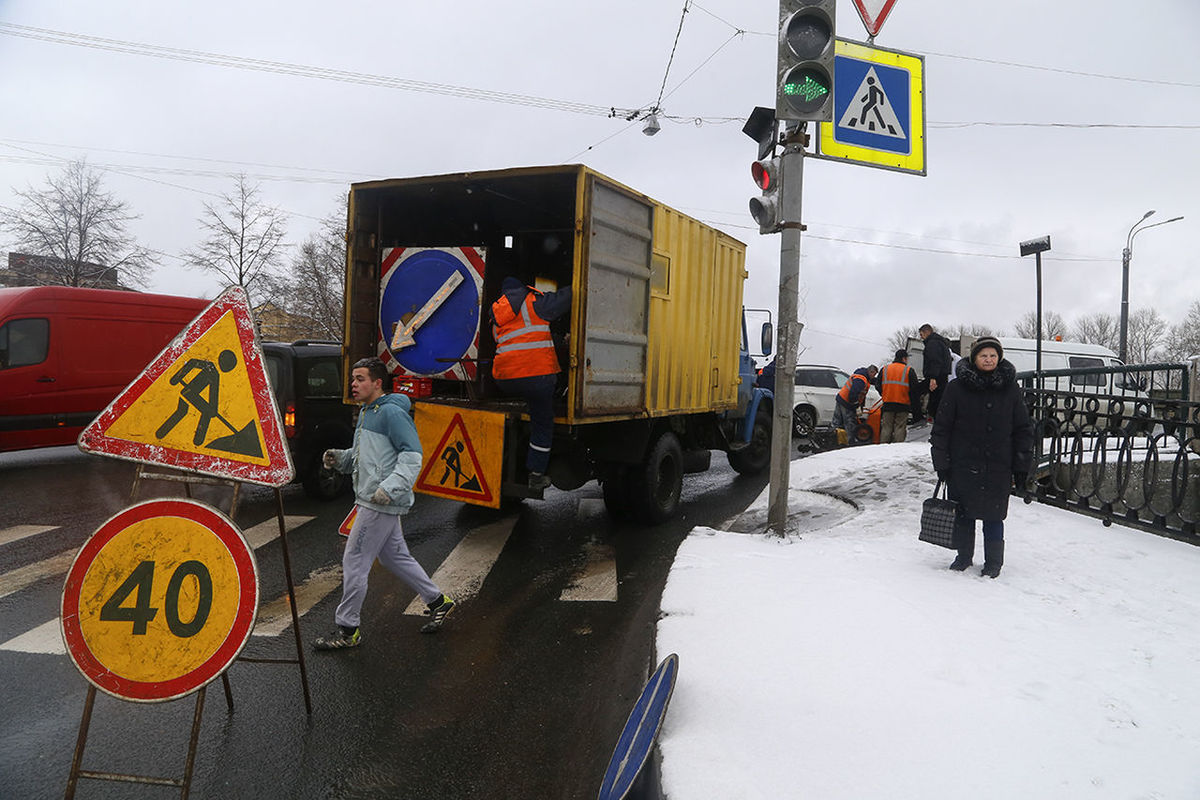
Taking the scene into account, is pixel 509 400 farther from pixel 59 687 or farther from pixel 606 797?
pixel 606 797

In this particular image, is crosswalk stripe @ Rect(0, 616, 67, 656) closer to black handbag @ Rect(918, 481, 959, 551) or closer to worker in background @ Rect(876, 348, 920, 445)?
black handbag @ Rect(918, 481, 959, 551)

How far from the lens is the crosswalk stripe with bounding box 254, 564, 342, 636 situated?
15.3 ft

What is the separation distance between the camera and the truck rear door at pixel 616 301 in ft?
20.3

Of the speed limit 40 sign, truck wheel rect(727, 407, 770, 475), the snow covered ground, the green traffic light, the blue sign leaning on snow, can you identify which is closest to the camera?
the blue sign leaning on snow

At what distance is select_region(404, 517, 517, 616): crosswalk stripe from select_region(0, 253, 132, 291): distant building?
29231mm

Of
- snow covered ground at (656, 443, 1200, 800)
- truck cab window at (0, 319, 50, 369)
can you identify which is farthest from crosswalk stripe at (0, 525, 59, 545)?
snow covered ground at (656, 443, 1200, 800)

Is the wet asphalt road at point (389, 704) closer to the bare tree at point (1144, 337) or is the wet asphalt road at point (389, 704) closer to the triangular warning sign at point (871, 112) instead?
the triangular warning sign at point (871, 112)

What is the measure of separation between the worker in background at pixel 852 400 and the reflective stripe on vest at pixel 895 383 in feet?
5.10

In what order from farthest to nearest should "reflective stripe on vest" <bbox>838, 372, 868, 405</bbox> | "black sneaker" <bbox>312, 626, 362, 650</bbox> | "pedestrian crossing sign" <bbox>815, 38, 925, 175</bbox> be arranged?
"reflective stripe on vest" <bbox>838, 372, 868, 405</bbox>
"pedestrian crossing sign" <bbox>815, 38, 925, 175</bbox>
"black sneaker" <bbox>312, 626, 362, 650</bbox>

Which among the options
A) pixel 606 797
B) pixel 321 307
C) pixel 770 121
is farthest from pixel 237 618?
pixel 321 307

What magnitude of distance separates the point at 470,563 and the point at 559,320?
3078 mm

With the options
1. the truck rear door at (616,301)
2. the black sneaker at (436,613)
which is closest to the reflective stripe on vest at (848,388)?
the truck rear door at (616,301)

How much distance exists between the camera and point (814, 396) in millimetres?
18156

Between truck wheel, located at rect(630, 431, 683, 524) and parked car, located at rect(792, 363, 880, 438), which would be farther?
parked car, located at rect(792, 363, 880, 438)
